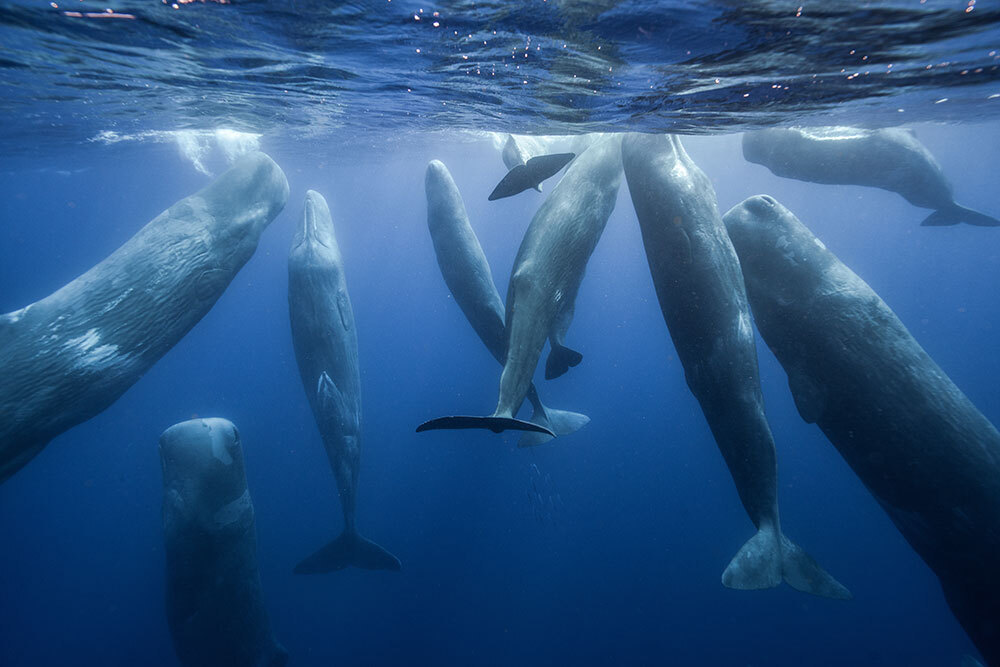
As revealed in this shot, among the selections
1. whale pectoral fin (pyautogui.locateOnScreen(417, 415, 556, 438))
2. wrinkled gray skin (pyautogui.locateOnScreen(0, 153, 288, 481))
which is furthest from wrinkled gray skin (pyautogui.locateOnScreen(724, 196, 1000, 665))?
wrinkled gray skin (pyautogui.locateOnScreen(0, 153, 288, 481))

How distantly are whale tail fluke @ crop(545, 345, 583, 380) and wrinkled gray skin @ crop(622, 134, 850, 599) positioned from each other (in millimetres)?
1595

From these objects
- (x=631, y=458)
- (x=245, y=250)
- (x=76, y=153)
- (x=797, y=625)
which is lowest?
(x=631, y=458)

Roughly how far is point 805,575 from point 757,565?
559 millimetres

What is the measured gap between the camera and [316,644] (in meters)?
19.3

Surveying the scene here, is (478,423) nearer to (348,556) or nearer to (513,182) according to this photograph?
(513,182)

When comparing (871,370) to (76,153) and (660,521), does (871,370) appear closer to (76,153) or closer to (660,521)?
(76,153)

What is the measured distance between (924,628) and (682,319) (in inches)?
1171

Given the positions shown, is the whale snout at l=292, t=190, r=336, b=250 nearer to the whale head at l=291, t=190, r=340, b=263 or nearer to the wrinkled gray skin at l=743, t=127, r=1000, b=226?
the whale head at l=291, t=190, r=340, b=263

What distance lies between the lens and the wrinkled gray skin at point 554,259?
580cm

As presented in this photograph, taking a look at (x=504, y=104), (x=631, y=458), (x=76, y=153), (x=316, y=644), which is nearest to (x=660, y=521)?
(x=631, y=458)

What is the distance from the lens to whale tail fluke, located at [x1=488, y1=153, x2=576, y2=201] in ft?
21.7

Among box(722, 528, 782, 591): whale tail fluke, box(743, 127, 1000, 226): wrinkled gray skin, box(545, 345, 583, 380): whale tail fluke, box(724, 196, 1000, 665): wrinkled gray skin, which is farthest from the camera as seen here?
box(743, 127, 1000, 226): wrinkled gray skin

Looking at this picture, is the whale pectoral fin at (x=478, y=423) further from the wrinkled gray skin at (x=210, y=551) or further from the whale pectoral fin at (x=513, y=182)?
the wrinkled gray skin at (x=210, y=551)

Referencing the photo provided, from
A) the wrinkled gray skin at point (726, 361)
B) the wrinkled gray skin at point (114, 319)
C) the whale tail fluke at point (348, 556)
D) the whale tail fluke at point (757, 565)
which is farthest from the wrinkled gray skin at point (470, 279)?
the whale tail fluke at point (348, 556)
